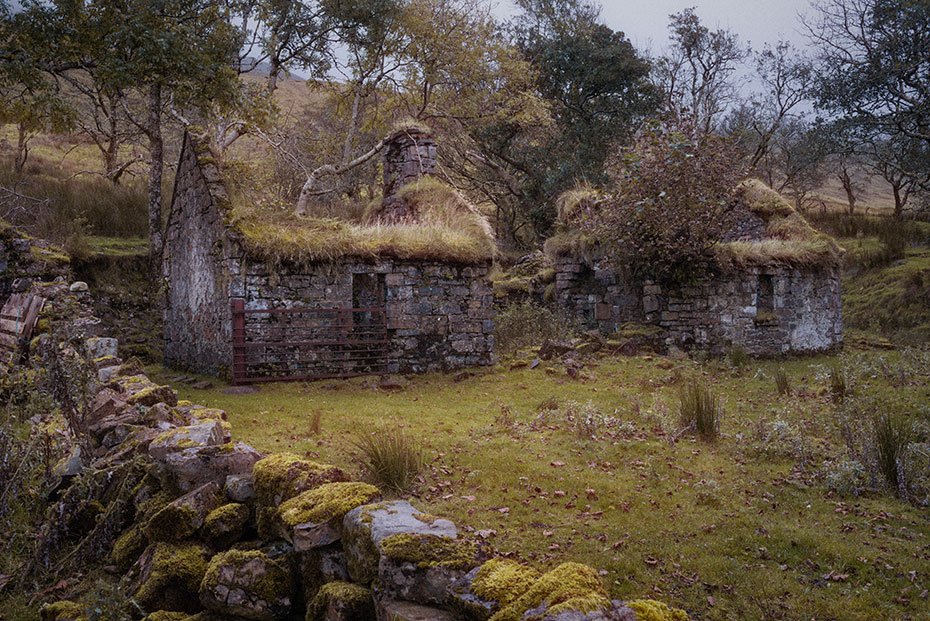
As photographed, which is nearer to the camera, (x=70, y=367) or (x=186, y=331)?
(x=70, y=367)

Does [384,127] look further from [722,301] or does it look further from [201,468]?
[201,468]

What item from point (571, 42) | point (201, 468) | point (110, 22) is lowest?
point (201, 468)

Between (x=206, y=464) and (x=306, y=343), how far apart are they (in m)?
6.64

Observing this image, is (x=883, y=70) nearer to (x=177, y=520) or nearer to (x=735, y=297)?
(x=735, y=297)

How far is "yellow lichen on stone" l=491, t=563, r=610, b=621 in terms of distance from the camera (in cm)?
235

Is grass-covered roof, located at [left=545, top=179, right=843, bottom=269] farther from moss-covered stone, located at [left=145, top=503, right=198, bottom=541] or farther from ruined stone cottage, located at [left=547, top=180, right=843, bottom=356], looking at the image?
moss-covered stone, located at [left=145, top=503, right=198, bottom=541]

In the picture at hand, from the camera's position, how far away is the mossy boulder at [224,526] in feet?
12.8

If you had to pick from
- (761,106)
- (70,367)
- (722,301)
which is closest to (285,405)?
(70,367)

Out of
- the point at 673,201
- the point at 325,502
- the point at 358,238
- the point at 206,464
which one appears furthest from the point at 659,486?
the point at 673,201

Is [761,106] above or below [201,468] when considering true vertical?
above

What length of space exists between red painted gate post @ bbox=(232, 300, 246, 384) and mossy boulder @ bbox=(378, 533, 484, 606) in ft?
27.6

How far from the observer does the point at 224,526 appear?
3.89 meters

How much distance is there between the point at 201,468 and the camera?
4234 mm

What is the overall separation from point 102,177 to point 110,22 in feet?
28.7
